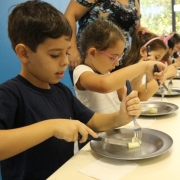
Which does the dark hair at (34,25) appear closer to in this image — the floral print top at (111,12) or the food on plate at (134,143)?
the food on plate at (134,143)

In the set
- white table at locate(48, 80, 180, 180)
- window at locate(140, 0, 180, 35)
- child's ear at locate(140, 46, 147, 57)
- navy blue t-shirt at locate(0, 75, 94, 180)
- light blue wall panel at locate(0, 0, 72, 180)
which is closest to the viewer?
white table at locate(48, 80, 180, 180)

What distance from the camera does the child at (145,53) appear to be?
140 centimetres

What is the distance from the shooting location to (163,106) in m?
1.22

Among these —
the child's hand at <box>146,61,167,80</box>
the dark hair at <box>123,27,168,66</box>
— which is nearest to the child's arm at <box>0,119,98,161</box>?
the child's hand at <box>146,61,167,80</box>

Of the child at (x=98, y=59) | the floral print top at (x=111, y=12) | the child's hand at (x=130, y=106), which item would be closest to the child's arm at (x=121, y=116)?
the child's hand at (x=130, y=106)

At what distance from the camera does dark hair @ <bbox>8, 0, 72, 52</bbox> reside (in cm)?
81

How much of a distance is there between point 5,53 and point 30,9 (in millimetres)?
947

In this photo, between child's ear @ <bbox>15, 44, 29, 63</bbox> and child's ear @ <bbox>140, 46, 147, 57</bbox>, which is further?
child's ear @ <bbox>140, 46, 147, 57</bbox>

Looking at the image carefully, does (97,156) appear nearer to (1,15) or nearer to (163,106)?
(163,106)

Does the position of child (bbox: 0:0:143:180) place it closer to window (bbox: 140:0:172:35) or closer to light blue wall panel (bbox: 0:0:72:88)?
light blue wall panel (bbox: 0:0:72:88)

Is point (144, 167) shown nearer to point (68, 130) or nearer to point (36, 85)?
point (68, 130)

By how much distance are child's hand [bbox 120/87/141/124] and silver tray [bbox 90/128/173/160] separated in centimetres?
6

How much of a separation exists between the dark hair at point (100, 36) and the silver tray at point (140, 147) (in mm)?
490

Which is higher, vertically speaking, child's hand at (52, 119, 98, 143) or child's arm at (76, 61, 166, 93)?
child's arm at (76, 61, 166, 93)
